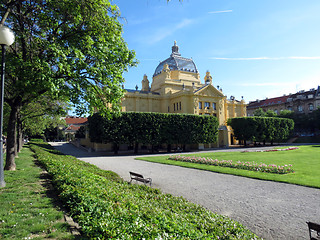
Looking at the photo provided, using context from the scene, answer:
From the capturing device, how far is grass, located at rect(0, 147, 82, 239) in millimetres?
4555

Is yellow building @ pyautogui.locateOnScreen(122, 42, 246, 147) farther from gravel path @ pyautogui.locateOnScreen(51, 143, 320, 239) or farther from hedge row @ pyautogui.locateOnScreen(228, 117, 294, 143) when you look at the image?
gravel path @ pyautogui.locateOnScreen(51, 143, 320, 239)

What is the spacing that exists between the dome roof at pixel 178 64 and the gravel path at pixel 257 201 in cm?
5081

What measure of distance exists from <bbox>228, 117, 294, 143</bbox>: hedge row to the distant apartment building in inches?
1341

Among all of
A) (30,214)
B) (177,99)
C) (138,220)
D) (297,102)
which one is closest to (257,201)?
(138,220)

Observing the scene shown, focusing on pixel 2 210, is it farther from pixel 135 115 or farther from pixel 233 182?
pixel 135 115

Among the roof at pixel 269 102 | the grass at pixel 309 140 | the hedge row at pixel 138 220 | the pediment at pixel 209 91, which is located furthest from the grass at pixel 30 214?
the roof at pixel 269 102

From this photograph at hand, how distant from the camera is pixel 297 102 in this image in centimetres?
8175

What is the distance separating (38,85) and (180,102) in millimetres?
43409

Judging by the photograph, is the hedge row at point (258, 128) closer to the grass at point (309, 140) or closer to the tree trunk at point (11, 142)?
the grass at point (309, 140)

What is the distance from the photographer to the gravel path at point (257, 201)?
6.22 metres

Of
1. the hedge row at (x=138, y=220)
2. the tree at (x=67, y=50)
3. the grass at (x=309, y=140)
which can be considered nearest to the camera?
the hedge row at (x=138, y=220)

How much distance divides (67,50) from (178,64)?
53.3 meters

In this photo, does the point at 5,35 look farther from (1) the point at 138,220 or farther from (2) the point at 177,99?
(2) the point at 177,99

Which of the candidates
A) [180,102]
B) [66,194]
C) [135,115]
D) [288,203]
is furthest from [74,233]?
[180,102]
